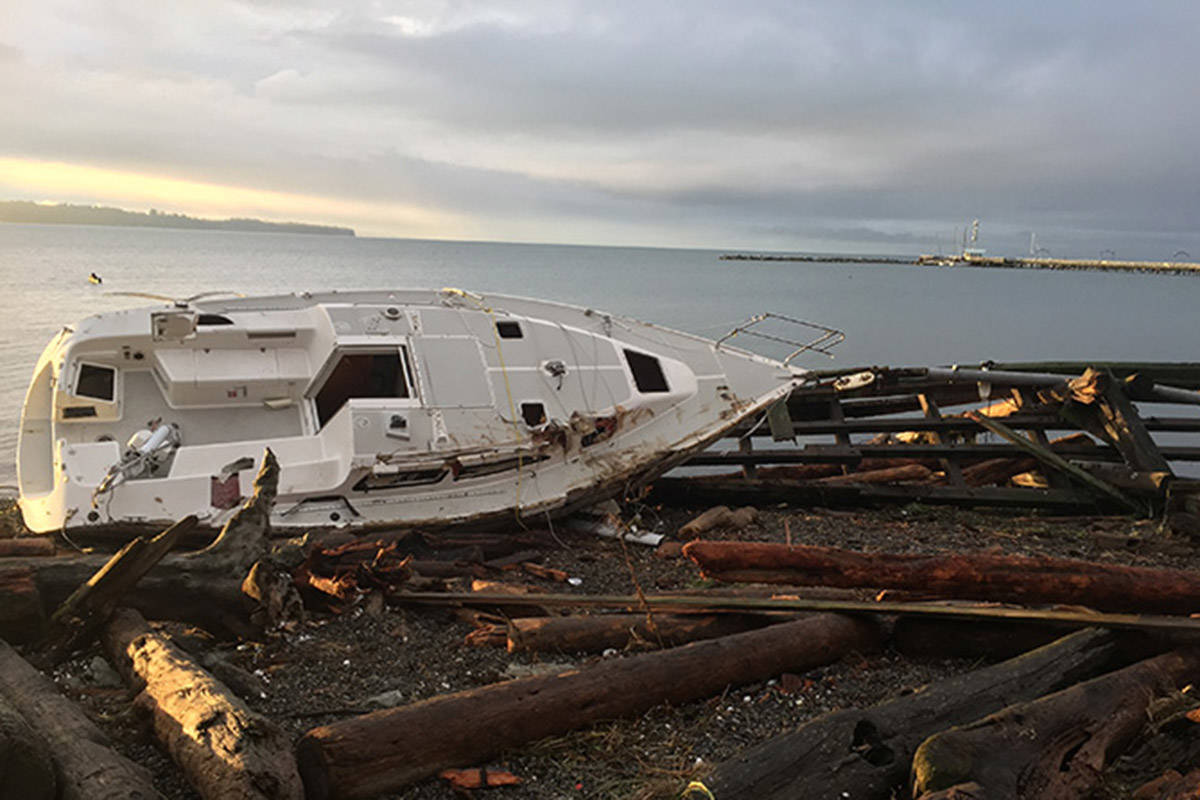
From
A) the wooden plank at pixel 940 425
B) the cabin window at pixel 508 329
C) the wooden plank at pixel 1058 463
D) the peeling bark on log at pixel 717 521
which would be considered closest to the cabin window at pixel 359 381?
the cabin window at pixel 508 329

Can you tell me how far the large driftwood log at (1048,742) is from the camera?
12.8 feet

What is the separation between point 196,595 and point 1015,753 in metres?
5.71

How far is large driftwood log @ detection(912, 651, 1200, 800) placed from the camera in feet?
12.8

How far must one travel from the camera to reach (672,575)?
9727mm

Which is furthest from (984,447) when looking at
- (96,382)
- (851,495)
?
(96,382)

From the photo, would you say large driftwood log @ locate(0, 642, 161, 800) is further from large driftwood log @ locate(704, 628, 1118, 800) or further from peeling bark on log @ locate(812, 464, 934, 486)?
peeling bark on log @ locate(812, 464, 934, 486)

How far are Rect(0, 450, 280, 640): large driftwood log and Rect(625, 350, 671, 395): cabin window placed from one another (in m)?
7.21

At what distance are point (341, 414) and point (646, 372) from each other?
505cm

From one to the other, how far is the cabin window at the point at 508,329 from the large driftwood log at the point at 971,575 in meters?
6.18

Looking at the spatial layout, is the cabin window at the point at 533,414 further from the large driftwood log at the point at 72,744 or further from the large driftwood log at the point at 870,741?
the large driftwood log at the point at 870,741

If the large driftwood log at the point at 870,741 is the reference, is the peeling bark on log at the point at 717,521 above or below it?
below

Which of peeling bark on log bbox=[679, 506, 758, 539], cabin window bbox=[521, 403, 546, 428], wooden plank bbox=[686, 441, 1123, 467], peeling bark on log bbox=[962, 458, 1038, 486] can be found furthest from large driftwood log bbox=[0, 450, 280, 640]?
peeling bark on log bbox=[962, 458, 1038, 486]

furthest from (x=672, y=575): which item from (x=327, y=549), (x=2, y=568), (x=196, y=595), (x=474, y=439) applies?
(x=2, y=568)

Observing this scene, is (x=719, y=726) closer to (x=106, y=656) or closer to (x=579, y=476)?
(x=106, y=656)
